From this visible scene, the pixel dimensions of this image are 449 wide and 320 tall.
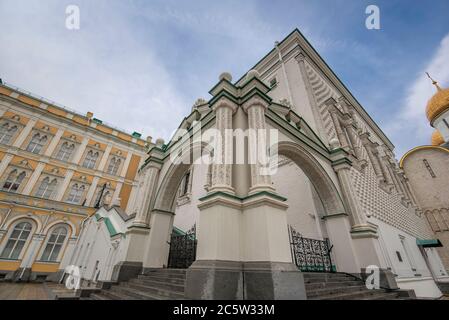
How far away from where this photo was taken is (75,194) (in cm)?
1773

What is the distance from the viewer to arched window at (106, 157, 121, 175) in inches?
811

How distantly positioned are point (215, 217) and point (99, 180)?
20.1m

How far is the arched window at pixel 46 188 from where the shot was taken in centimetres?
1617

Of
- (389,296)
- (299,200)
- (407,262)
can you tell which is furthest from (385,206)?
(389,296)

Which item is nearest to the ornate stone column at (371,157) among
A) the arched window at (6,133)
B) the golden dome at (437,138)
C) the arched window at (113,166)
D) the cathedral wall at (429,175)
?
the cathedral wall at (429,175)

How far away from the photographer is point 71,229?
16109mm

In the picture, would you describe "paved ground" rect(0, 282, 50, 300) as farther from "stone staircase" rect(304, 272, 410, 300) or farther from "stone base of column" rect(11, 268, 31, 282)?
"stone staircase" rect(304, 272, 410, 300)

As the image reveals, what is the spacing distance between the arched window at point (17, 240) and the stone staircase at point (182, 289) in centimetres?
1468

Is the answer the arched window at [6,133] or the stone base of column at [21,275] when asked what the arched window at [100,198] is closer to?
the stone base of column at [21,275]

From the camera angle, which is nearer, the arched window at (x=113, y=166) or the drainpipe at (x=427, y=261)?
the drainpipe at (x=427, y=261)

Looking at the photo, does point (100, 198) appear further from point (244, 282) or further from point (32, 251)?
point (244, 282)
